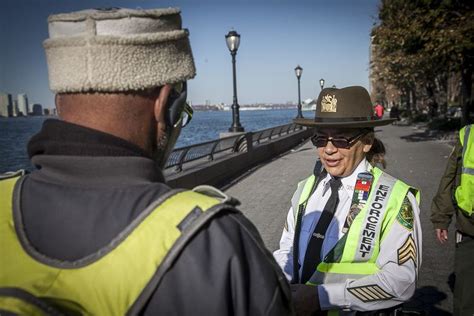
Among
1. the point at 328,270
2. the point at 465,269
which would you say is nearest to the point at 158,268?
the point at 328,270

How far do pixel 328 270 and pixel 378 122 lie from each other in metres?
1.14

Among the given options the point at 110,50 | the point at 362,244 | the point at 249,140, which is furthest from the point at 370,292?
the point at 249,140

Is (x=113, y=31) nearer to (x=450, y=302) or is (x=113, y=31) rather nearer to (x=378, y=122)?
(x=378, y=122)

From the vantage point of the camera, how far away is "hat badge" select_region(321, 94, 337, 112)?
2977 millimetres

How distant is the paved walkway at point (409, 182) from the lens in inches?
199

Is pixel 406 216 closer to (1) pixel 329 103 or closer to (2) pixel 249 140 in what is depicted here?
(1) pixel 329 103

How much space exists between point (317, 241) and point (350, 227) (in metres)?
0.23

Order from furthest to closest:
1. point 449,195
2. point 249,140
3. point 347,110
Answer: point 249,140 < point 449,195 < point 347,110

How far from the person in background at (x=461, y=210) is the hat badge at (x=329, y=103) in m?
1.43

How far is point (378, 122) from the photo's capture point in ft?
9.61

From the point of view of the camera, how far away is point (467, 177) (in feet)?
11.5

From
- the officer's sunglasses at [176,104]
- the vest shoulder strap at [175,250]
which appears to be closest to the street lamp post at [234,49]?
the officer's sunglasses at [176,104]

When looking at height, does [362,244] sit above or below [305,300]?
above

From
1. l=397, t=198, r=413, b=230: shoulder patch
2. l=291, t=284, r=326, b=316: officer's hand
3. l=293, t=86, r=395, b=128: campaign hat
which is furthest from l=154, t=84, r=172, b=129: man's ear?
l=293, t=86, r=395, b=128: campaign hat
